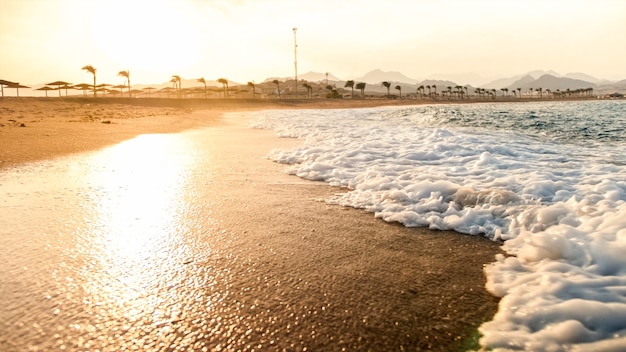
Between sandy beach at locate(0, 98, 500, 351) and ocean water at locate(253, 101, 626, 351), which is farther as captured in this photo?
ocean water at locate(253, 101, 626, 351)

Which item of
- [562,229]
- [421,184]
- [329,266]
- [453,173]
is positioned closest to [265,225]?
[329,266]

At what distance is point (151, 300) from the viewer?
1.75 meters

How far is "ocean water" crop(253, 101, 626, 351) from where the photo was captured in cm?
164

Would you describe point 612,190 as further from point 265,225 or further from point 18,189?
point 18,189

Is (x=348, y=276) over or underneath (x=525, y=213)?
underneath

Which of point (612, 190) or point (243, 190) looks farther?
point (243, 190)

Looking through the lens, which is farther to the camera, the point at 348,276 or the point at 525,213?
the point at 525,213

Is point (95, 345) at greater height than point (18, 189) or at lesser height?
lesser

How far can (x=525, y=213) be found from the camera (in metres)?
3.13

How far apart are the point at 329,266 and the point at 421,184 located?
2.26m

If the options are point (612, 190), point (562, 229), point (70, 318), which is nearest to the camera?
point (70, 318)

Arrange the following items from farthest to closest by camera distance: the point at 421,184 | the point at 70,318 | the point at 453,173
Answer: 1. the point at 453,173
2. the point at 421,184
3. the point at 70,318

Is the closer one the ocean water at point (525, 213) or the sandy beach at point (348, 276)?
the sandy beach at point (348, 276)

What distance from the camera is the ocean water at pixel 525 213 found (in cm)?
164
